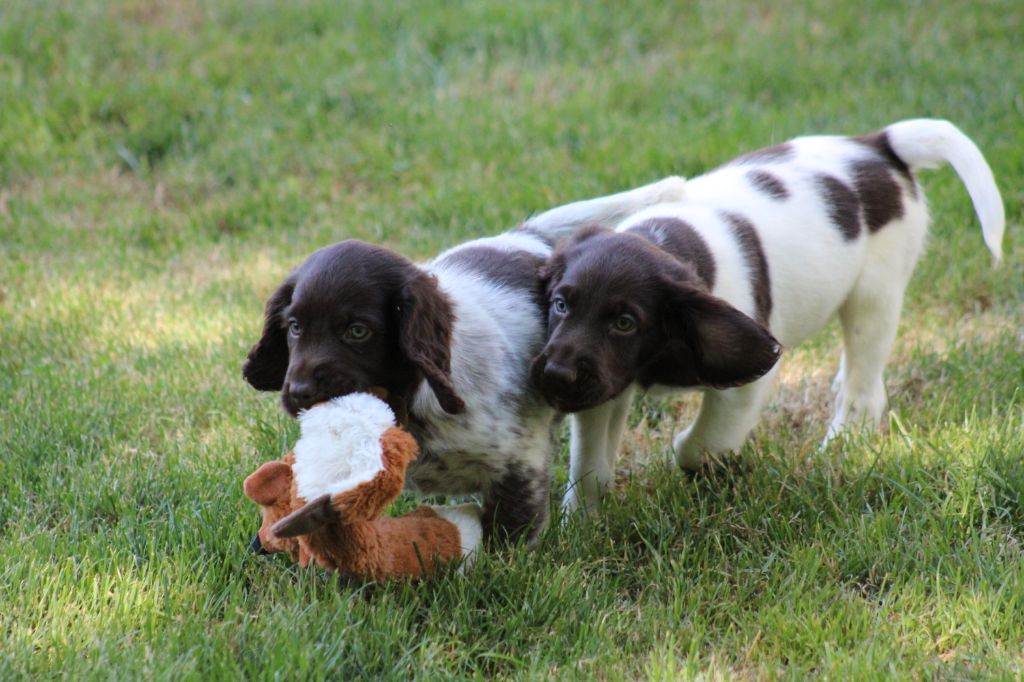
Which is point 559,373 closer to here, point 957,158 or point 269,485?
point 269,485

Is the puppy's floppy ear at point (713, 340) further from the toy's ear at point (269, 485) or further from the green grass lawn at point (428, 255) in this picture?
the toy's ear at point (269, 485)

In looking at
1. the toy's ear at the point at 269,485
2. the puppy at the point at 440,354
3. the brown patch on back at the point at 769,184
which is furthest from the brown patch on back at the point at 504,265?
the toy's ear at the point at 269,485

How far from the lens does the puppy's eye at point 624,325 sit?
132 inches

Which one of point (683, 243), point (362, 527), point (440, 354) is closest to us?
point (362, 527)

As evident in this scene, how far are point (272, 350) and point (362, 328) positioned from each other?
0.42 metres

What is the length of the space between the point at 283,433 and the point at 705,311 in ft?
5.27

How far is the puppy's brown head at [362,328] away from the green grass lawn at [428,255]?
1.81 ft

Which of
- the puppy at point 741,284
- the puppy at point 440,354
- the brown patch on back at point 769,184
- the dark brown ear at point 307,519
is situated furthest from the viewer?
the brown patch on back at point 769,184

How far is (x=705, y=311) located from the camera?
3365 mm

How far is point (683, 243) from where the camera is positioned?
12.2 feet

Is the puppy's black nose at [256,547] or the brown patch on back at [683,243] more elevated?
the brown patch on back at [683,243]

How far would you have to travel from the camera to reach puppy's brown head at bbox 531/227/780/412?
328 cm

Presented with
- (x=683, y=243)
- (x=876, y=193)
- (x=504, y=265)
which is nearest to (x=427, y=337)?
(x=504, y=265)

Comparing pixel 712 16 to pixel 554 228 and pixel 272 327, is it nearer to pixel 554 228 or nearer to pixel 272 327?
pixel 554 228
